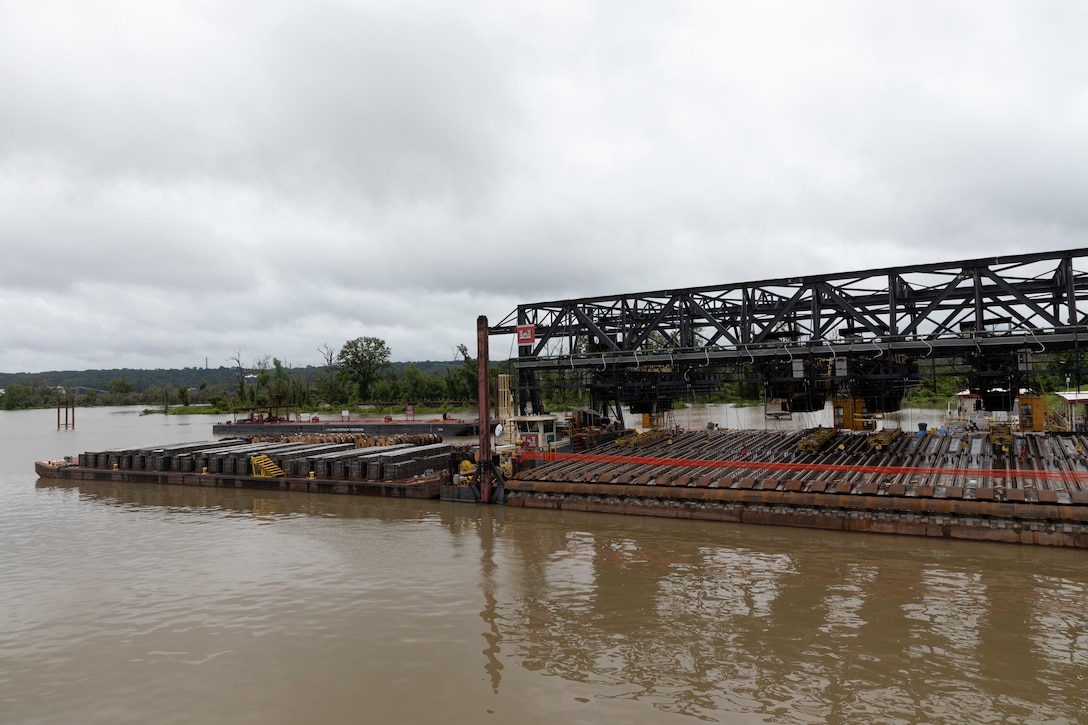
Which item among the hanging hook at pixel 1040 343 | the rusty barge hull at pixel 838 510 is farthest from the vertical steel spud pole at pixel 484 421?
the hanging hook at pixel 1040 343

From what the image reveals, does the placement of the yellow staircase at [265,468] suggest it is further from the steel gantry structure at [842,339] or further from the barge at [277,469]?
the steel gantry structure at [842,339]

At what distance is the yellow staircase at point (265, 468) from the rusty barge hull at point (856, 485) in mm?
15090

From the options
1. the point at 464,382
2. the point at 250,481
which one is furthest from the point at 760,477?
the point at 464,382

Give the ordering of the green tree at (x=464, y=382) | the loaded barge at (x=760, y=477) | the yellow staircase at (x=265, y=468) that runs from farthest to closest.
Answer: the green tree at (x=464, y=382), the yellow staircase at (x=265, y=468), the loaded barge at (x=760, y=477)

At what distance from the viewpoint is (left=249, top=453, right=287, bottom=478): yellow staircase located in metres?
32.2

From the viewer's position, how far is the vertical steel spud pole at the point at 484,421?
2580cm

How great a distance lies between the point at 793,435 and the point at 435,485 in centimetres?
2135

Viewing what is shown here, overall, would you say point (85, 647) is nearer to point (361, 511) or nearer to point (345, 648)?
point (345, 648)

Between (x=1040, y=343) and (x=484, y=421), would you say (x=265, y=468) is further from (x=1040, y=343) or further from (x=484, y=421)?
(x=1040, y=343)

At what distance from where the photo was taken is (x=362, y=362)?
125 m

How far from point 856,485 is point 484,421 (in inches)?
592

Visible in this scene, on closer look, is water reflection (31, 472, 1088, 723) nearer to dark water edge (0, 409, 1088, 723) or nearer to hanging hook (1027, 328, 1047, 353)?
dark water edge (0, 409, 1088, 723)

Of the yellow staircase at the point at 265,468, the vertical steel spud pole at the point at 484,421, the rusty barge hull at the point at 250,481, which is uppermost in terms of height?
the vertical steel spud pole at the point at 484,421

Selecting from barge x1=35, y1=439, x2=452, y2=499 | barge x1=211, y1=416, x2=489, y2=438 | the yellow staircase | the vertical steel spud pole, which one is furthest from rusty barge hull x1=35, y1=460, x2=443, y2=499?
barge x1=211, y1=416, x2=489, y2=438
